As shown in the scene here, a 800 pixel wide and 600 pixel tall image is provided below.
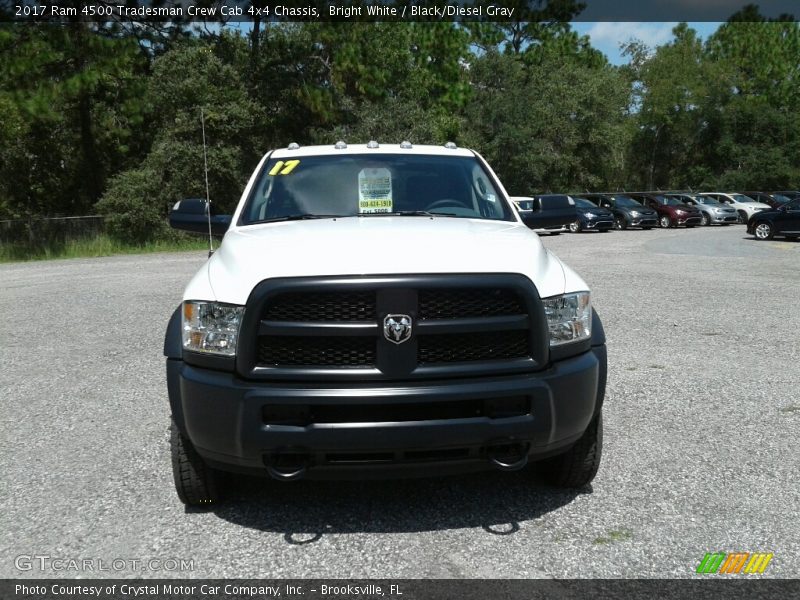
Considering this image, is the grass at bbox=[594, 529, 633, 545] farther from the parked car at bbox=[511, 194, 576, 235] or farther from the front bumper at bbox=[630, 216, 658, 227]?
the front bumper at bbox=[630, 216, 658, 227]

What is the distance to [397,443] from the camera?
315 centimetres

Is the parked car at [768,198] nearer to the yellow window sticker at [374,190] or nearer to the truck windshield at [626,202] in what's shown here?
the truck windshield at [626,202]

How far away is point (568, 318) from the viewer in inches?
137

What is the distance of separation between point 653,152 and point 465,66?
18920mm

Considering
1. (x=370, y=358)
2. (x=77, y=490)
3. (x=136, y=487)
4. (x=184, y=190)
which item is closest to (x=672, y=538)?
(x=370, y=358)

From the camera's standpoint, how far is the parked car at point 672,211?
34.8m

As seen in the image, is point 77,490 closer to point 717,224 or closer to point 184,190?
point 184,190

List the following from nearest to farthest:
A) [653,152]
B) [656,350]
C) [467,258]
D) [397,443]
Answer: [397,443] < [467,258] < [656,350] < [653,152]

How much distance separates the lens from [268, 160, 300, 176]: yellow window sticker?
4.91 meters

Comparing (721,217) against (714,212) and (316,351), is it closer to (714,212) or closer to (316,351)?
(714,212)

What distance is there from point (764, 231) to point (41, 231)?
79.0ft

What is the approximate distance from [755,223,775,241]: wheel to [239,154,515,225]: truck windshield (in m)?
23.2

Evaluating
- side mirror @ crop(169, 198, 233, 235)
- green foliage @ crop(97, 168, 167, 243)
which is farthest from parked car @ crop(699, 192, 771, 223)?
side mirror @ crop(169, 198, 233, 235)

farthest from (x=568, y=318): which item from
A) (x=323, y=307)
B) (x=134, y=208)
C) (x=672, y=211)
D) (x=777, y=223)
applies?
(x=672, y=211)
